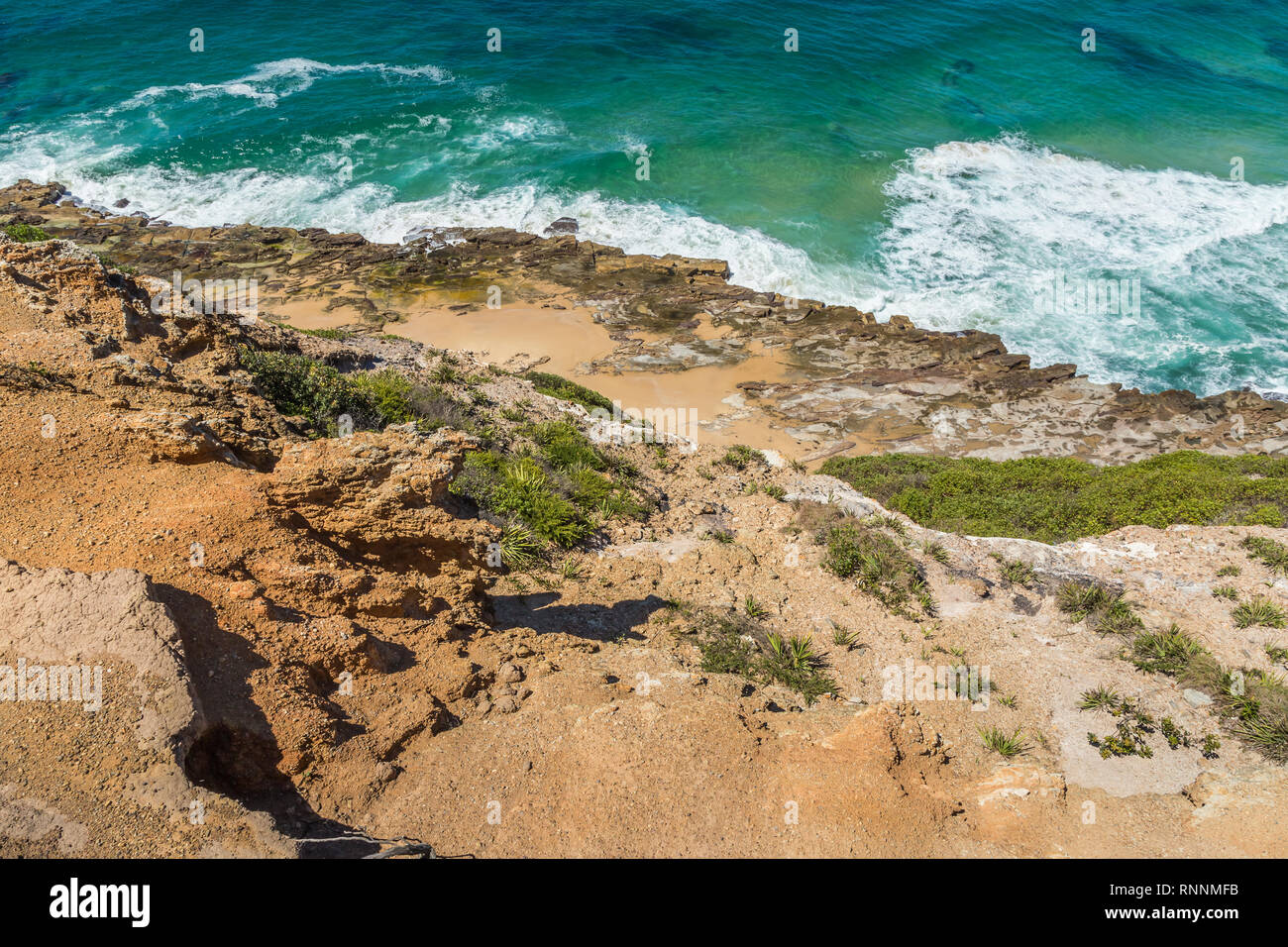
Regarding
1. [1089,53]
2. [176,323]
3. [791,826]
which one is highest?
[1089,53]

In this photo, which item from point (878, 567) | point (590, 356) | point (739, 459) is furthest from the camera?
point (590, 356)

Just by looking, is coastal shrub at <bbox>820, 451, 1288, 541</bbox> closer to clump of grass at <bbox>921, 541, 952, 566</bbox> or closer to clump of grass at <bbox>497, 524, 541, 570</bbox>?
clump of grass at <bbox>921, 541, 952, 566</bbox>

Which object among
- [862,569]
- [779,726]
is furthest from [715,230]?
[779,726]

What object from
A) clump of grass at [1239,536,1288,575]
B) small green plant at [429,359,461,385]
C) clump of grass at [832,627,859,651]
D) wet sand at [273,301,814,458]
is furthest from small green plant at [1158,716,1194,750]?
small green plant at [429,359,461,385]

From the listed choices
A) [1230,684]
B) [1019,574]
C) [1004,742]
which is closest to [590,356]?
[1019,574]

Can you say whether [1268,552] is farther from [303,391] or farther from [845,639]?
[303,391]

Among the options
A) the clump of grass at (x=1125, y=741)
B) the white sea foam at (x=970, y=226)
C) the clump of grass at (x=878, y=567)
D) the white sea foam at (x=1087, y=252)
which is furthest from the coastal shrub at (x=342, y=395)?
the white sea foam at (x=1087, y=252)
